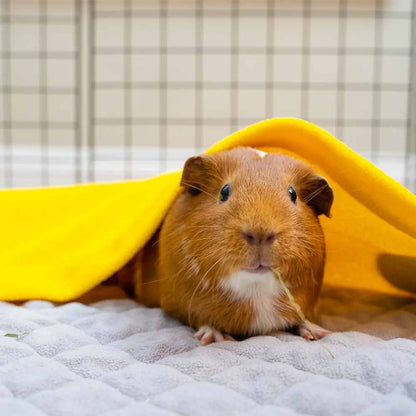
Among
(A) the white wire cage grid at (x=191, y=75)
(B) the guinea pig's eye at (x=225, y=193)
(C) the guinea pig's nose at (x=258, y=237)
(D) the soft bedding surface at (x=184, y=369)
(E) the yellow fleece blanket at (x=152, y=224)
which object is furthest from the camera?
(A) the white wire cage grid at (x=191, y=75)

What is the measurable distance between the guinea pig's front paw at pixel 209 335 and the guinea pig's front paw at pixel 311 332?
17 cm

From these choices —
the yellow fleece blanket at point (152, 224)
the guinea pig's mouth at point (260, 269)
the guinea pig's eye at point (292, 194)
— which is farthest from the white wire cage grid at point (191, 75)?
the guinea pig's mouth at point (260, 269)

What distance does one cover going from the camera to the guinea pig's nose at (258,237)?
3.50ft

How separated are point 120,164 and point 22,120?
2.02 feet

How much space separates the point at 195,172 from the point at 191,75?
1.78 meters

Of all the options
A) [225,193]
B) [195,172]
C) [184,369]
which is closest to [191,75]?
[195,172]

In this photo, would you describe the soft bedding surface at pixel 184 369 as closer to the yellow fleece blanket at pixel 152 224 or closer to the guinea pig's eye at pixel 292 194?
the yellow fleece blanket at pixel 152 224

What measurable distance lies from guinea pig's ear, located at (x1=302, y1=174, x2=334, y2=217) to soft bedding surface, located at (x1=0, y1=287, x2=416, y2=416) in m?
0.33

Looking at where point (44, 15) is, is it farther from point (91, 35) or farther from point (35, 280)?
point (35, 280)

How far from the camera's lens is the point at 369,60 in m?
2.95

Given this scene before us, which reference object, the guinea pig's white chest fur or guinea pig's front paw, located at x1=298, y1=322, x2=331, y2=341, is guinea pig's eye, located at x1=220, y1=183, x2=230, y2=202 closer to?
the guinea pig's white chest fur

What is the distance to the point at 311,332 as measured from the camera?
1.29 meters

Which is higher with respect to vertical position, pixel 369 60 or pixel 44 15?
pixel 44 15

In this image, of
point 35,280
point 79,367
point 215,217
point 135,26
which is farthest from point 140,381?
point 135,26
